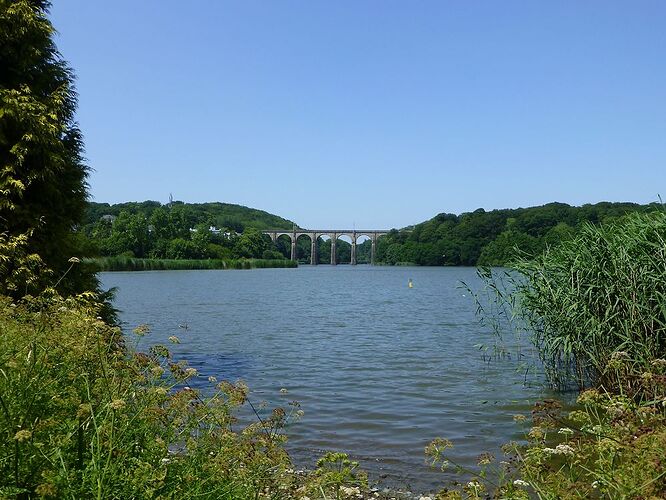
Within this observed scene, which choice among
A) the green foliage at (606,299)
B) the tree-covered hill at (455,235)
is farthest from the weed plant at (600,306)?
the tree-covered hill at (455,235)

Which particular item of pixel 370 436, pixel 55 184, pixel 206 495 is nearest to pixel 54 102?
pixel 55 184

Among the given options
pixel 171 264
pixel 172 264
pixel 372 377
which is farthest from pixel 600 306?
pixel 172 264

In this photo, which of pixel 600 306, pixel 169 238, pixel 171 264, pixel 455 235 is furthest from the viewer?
pixel 455 235

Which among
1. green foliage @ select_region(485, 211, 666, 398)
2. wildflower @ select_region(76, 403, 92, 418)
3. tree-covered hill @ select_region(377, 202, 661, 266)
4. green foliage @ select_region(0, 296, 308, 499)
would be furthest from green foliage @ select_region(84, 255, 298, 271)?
wildflower @ select_region(76, 403, 92, 418)

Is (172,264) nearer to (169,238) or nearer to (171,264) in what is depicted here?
(171,264)

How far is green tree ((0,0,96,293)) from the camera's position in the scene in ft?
37.1

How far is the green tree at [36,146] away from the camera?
37.1ft

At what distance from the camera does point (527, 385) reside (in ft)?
42.7

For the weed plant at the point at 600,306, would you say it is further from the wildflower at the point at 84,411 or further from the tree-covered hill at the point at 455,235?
the tree-covered hill at the point at 455,235

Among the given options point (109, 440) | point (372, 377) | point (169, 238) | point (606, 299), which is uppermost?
point (169, 238)

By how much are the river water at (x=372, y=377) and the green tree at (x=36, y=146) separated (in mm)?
4139

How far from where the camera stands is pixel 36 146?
Result: 454 inches

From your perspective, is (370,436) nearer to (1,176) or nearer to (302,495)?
(302,495)

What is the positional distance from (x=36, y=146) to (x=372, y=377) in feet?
28.3
